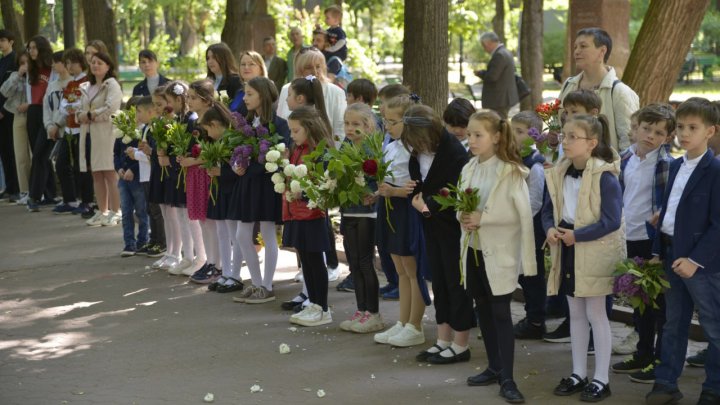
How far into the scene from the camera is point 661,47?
10.5 meters

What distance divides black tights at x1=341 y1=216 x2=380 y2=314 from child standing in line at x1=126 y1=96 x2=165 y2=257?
350 centimetres

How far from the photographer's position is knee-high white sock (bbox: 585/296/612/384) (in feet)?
21.5

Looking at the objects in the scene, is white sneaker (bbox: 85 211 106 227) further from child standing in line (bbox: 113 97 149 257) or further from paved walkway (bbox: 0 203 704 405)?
paved walkway (bbox: 0 203 704 405)

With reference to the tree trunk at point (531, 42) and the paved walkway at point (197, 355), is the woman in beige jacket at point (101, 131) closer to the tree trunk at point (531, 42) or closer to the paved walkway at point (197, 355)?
the paved walkway at point (197, 355)

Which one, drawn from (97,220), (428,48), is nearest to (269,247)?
(428,48)

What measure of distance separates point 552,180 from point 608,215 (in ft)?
1.57

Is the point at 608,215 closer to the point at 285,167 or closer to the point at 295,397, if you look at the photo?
the point at 295,397

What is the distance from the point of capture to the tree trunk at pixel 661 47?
10461 mm

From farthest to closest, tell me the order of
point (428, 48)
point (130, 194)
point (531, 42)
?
point (531, 42)
point (130, 194)
point (428, 48)

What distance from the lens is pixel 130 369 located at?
7.63 meters

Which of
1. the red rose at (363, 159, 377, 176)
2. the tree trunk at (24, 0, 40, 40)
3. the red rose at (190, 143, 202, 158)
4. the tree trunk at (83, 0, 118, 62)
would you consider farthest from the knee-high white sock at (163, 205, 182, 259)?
the tree trunk at (24, 0, 40, 40)

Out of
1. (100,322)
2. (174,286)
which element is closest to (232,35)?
(174,286)

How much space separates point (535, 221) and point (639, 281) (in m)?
1.84

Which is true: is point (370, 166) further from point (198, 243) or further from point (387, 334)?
point (198, 243)
